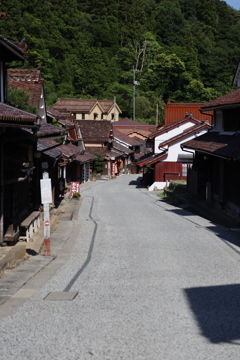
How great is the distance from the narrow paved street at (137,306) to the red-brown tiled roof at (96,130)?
144 ft

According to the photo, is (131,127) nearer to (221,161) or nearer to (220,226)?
(221,161)

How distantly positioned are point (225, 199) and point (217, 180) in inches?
102

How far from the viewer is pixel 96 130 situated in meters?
59.3

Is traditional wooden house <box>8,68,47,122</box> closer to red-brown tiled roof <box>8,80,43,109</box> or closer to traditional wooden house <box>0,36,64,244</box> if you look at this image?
red-brown tiled roof <box>8,80,43,109</box>

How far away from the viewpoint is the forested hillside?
79.8 meters

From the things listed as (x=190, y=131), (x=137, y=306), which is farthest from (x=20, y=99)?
(x=190, y=131)

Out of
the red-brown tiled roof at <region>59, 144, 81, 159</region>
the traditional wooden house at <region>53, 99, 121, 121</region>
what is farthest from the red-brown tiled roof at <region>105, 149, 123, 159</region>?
the red-brown tiled roof at <region>59, 144, 81, 159</region>

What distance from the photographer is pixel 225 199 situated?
2148cm

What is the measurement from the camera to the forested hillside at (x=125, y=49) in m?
79.8

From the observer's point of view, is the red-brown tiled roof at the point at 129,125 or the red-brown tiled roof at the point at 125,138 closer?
the red-brown tiled roof at the point at 125,138

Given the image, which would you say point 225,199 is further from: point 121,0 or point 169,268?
point 121,0

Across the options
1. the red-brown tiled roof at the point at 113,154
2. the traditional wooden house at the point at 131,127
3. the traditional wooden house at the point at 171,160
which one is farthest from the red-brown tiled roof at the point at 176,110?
the traditional wooden house at the point at 131,127

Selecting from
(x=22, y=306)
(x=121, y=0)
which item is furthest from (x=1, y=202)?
(x=121, y=0)

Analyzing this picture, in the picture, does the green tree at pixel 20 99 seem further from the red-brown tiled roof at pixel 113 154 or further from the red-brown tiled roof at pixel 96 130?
the red-brown tiled roof at pixel 96 130
